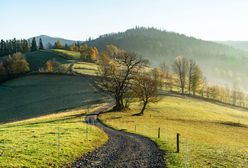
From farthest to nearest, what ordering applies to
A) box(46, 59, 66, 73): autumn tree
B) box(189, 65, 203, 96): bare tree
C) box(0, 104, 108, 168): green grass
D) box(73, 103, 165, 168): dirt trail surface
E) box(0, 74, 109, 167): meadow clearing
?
1. box(46, 59, 66, 73): autumn tree
2. box(189, 65, 203, 96): bare tree
3. box(0, 74, 109, 167): meadow clearing
4. box(73, 103, 165, 168): dirt trail surface
5. box(0, 104, 108, 168): green grass

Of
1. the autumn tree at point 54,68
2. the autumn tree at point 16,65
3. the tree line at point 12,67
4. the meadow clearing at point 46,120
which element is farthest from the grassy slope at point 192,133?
the autumn tree at point 16,65

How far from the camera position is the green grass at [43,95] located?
317 feet

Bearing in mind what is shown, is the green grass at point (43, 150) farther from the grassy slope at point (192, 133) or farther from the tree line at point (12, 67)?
the tree line at point (12, 67)

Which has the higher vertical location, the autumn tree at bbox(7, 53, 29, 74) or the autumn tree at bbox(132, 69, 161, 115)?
the autumn tree at bbox(7, 53, 29, 74)

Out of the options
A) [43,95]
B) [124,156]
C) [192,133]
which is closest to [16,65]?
[43,95]

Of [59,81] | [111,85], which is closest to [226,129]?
[111,85]

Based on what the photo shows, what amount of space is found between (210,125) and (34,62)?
149 m

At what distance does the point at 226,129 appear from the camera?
214 feet

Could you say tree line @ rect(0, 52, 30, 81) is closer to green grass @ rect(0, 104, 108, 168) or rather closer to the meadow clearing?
the meadow clearing

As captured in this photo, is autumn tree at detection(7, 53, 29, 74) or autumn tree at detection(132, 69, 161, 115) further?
autumn tree at detection(7, 53, 29, 74)

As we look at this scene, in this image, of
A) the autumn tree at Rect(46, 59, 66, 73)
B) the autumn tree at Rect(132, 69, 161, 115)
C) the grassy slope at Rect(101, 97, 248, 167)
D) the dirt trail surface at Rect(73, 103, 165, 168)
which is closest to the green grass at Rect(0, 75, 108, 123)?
the autumn tree at Rect(46, 59, 66, 73)

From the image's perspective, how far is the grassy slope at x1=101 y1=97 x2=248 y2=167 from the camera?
2783cm

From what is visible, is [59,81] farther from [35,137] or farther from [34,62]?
[35,137]

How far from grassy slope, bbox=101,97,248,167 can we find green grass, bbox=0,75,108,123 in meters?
25.1
